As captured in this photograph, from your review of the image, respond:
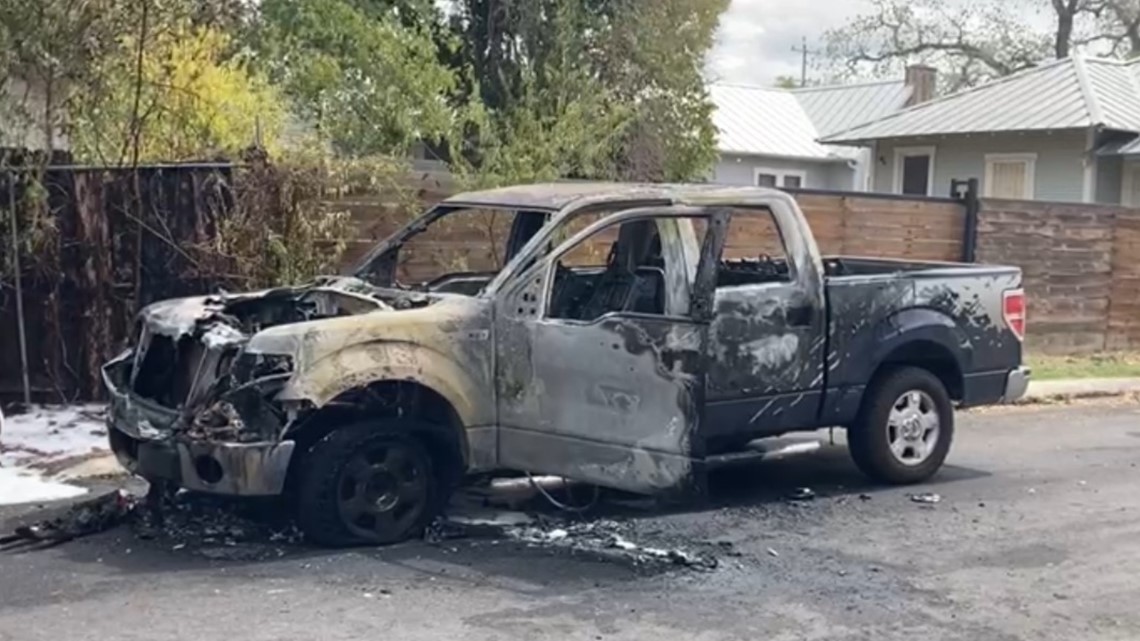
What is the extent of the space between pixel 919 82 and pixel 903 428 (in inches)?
1177

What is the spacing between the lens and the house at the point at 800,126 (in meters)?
35.0

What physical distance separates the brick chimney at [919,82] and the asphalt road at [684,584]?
29738mm

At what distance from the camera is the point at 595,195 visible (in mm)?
8617

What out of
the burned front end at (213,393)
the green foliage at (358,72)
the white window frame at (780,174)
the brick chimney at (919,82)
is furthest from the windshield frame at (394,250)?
the brick chimney at (919,82)

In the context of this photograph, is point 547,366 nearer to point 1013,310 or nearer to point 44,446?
point 1013,310

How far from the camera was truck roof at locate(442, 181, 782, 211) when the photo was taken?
862cm

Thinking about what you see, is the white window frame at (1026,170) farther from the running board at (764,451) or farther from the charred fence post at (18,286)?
the charred fence post at (18,286)

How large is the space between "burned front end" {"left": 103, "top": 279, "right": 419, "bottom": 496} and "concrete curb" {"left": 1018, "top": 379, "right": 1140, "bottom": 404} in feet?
28.4

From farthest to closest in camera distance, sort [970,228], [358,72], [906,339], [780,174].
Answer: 1. [780,174]
2. [358,72]
3. [970,228]
4. [906,339]

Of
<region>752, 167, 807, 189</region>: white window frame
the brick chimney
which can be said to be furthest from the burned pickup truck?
the brick chimney

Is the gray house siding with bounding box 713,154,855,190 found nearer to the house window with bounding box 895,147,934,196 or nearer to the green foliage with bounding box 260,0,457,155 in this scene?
the house window with bounding box 895,147,934,196

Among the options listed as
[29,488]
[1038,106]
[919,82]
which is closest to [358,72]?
[29,488]

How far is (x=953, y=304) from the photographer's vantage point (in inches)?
382

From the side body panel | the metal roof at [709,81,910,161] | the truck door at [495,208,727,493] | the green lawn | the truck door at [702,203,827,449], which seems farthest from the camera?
the metal roof at [709,81,910,161]
